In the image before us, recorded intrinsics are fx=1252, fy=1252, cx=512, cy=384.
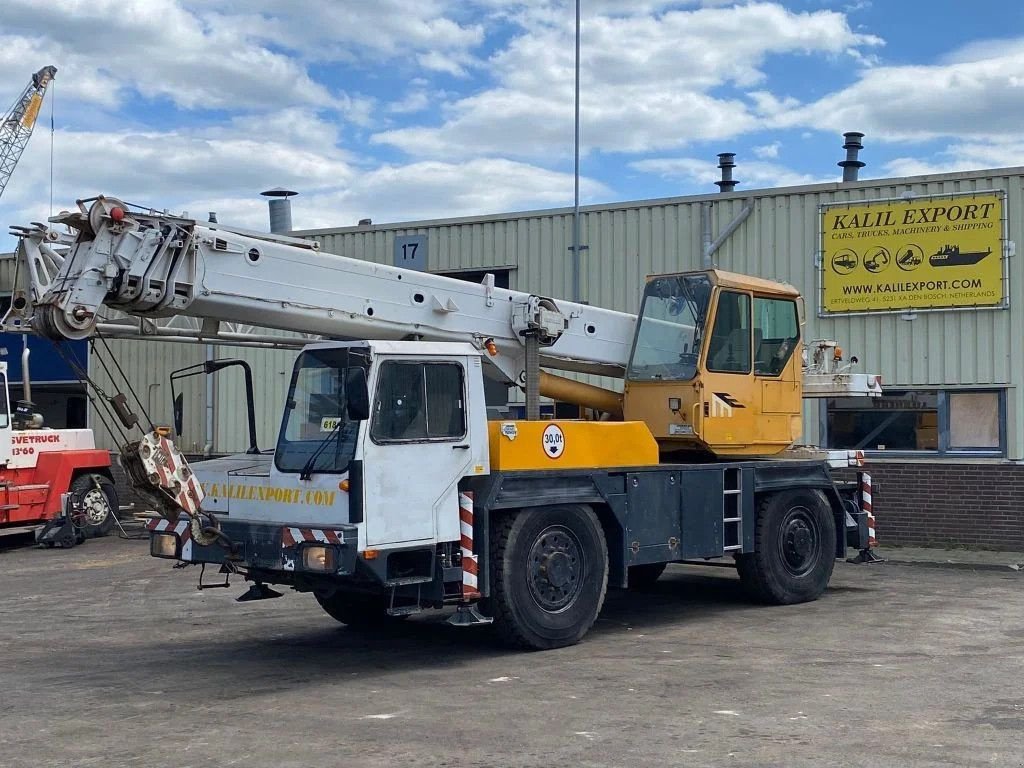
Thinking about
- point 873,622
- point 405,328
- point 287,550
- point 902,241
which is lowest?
point 873,622

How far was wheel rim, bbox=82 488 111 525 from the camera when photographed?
20.6 m

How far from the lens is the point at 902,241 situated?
18.3 m

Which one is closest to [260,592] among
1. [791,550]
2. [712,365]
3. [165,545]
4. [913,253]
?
[165,545]

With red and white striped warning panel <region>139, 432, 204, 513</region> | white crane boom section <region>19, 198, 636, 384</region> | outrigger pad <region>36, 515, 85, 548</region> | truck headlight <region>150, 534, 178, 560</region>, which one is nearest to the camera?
white crane boom section <region>19, 198, 636, 384</region>

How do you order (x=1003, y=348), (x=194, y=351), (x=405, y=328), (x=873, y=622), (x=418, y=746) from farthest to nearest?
(x=194, y=351) < (x=1003, y=348) < (x=873, y=622) < (x=405, y=328) < (x=418, y=746)

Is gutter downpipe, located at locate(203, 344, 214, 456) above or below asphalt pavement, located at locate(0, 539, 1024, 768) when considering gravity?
above

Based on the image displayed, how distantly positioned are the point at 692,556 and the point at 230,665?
4404mm

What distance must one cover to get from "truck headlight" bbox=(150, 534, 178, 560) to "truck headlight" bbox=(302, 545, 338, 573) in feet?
4.18

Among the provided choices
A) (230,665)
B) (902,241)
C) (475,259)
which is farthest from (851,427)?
(230,665)

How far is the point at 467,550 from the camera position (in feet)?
31.6

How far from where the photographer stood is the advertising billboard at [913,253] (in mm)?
17703

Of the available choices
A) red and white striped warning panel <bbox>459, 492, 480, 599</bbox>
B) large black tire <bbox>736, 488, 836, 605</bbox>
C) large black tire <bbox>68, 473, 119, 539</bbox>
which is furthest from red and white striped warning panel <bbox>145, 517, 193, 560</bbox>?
large black tire <bbox>68, 473, 119, 539</bbox>

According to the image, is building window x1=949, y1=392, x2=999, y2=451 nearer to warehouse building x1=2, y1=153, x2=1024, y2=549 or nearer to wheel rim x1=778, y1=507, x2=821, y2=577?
warehouse building x1=2, y1=153, x2=1024, y2=549

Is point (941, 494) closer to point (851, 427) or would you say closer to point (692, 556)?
point (851, 427)
